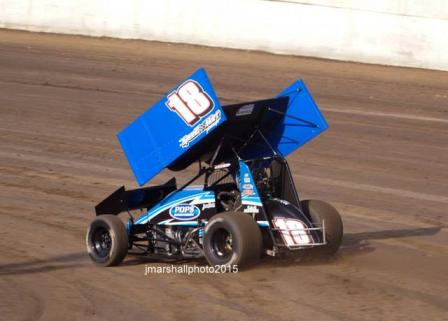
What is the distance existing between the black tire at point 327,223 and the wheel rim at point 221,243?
964mm

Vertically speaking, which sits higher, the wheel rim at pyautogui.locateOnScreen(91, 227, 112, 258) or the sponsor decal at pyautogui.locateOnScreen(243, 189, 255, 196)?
the sponsor decal at pyautogui.locateOnScreen(243, 189, 255, 196)

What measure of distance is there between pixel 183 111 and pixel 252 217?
1.22 meters

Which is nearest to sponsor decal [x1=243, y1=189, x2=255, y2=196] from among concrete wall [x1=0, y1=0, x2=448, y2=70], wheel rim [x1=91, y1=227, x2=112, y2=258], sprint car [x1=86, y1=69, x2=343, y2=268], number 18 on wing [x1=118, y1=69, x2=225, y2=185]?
sprint car [x1=86, y1=69, x2=343, y2=268]

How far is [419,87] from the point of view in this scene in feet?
68.7

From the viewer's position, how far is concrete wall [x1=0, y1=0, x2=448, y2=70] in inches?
867

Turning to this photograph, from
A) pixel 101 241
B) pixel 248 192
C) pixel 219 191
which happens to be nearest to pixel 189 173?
pixel 101 241

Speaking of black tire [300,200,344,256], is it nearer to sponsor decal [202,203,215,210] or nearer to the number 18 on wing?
sponsor decal [202,203,215,210]

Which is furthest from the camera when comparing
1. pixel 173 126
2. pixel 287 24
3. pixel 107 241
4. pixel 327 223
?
pixel 287 24

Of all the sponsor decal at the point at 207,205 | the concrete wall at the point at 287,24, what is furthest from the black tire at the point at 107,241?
the concrete wall at the point at 287,24

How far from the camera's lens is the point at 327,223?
364 inches

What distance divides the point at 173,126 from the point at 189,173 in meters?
5.60

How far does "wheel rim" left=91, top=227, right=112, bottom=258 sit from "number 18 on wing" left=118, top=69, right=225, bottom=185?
0.70m

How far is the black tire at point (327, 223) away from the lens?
923 cm

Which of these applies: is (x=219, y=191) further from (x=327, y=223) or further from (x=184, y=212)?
(x=327, y=223)
